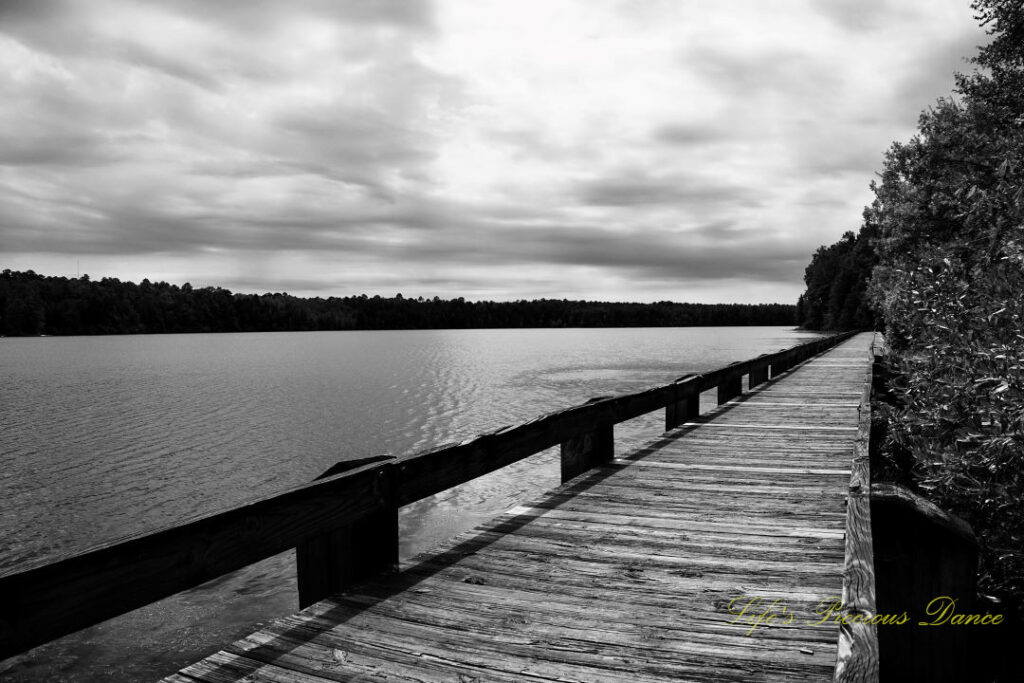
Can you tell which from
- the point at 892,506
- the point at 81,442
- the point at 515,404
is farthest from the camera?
the point at 515,404

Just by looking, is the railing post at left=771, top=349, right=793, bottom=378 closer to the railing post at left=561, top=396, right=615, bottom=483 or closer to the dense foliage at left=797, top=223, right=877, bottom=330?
the railing post at left=561, top=396, right=615, bottom=483

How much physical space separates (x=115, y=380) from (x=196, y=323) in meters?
153

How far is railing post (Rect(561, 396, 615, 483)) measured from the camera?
23.7ft

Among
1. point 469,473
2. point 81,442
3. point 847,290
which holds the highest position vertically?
point 847,290

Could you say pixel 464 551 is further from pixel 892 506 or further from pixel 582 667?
pixel 892 506

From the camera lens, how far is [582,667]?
10.2 feet

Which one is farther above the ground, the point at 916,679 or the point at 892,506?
the point at 892,506

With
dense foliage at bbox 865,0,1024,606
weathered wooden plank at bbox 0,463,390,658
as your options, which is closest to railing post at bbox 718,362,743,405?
dense foliage at bbox 865,0,1024,606

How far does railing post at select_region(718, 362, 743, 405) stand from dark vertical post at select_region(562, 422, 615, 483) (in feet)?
19.6

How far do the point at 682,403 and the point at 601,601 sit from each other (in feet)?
24.8

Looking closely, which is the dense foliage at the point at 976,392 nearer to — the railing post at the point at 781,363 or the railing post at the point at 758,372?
the railing post at the point at 758,372

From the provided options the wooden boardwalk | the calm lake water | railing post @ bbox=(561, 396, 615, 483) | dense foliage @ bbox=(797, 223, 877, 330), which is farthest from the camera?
dense foliage @ bbox=(797, 223, 877, 330)

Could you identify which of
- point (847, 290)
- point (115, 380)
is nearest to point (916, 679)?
point (115, 380)

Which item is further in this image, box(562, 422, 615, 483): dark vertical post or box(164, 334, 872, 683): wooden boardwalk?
box(562, 422, 615, 483): dark vertical post
